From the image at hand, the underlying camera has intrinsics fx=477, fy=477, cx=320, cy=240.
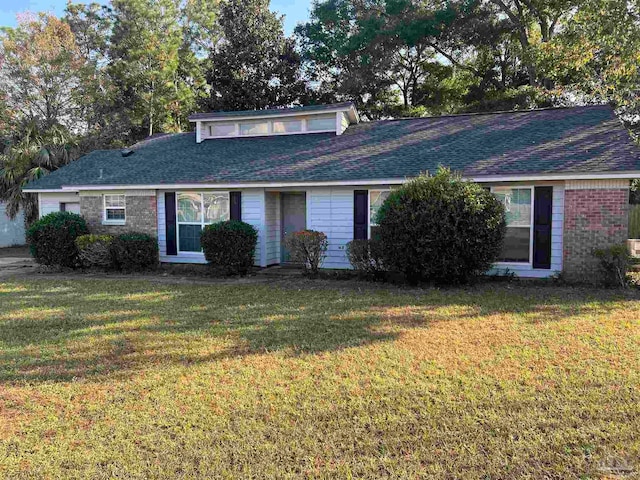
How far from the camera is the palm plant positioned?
1864cm

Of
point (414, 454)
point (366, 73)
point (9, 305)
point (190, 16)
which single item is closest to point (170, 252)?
point (9, 305)

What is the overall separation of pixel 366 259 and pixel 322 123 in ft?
21.5

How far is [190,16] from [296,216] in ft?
83.6

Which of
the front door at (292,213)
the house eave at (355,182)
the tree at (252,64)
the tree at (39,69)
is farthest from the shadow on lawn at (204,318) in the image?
the tree at (252,64)

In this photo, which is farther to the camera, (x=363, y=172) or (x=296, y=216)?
(x=296, y=216)

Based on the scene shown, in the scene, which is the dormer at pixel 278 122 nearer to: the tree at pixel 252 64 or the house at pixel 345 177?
the house at pixel 345 177

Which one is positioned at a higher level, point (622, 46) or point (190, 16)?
point (190, 16)

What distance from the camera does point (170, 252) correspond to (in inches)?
539

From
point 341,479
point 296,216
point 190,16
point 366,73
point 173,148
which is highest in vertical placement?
point 190,16

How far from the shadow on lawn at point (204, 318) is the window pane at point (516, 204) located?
2001 mm

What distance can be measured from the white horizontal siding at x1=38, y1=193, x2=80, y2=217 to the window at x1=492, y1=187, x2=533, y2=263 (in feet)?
46.0

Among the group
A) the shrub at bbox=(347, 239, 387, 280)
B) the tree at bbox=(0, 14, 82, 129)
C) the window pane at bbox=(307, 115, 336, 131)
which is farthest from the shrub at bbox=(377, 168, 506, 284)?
the tree at bbox=(0, 14, 82, 129)

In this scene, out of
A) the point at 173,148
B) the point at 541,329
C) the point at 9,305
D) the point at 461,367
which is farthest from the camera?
the point at 173,148

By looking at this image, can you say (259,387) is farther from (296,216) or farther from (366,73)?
(366,73)
